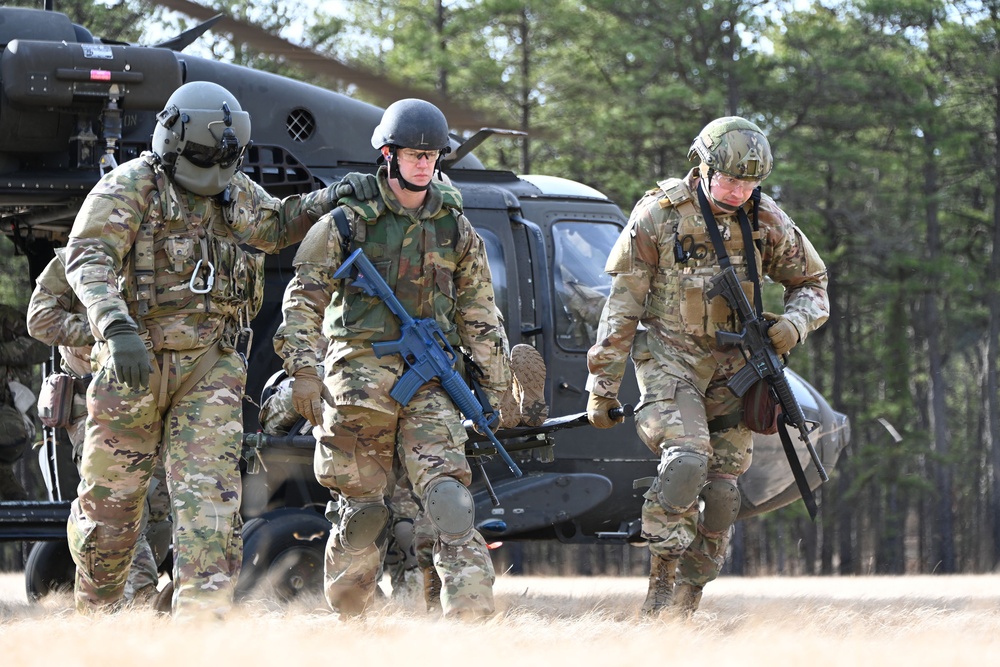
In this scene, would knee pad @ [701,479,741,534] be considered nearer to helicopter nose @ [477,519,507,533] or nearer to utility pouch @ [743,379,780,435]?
utility pouch @ [743,379,780,435]

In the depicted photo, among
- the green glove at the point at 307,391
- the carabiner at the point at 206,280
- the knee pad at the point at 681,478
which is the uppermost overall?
the carabiner at the point at 206,280

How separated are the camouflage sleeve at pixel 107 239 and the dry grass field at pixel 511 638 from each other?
1097 millimetres

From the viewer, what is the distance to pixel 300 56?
2.75 meters

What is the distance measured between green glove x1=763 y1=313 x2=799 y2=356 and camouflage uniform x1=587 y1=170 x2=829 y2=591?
0.07m

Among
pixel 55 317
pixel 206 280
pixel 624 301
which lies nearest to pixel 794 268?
pixel 624 301

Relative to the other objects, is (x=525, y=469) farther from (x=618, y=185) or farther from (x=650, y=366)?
(x=618, y=185)

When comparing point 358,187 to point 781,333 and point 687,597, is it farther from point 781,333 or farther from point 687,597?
point 687,597

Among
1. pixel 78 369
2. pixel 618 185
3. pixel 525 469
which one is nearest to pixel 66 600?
pixel 78 369

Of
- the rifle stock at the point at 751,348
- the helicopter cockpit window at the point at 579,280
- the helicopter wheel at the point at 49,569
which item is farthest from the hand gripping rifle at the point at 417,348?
the helicopter wheel at the point at 49,569

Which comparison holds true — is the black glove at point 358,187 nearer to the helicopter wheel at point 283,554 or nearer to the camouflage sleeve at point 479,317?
the camouflage sleeve at point 479,317

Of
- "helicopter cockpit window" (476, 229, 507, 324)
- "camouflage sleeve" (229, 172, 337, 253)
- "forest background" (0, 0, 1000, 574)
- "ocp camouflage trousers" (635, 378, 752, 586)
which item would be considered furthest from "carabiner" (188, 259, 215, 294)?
"forest background" (0, 0, 1000, 574)

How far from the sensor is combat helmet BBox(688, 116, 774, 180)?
5.91 m

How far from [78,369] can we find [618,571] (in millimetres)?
21787

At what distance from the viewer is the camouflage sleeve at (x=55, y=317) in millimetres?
5590
